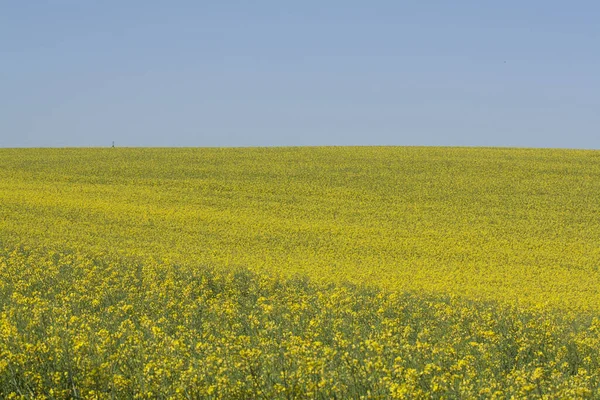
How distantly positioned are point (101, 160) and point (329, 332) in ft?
124

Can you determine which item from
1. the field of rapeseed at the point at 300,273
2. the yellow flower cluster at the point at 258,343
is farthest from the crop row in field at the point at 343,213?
the yellow flower cluster at the point at 258,343

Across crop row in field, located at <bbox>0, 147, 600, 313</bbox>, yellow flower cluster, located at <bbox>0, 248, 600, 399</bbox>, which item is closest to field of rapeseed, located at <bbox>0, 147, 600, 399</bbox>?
yellow flower cluster, located at <bbox>0, 248, 600, 399</bbox>

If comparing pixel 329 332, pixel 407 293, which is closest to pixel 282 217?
pixel 407 293

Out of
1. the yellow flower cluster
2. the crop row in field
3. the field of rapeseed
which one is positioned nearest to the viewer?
the yellow flower cluster

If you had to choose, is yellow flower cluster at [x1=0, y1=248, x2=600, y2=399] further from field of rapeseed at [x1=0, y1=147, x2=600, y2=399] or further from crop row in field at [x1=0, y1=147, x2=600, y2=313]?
crop row in field at [x1=0, y1=147, x2=600, y2=313]

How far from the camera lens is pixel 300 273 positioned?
18.6 meters

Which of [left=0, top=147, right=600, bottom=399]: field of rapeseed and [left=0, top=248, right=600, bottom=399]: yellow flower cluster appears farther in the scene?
[left=0, top=147, right=600, bottom=399]: field of rapeseed

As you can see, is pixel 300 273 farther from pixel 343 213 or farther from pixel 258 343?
pixel 343 213

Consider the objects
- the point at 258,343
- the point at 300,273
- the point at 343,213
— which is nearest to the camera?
the point at 258,343

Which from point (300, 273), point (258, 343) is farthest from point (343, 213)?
point (258, 343)

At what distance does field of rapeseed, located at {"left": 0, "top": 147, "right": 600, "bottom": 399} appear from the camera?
21.3 feet

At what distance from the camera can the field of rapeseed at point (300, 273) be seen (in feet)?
21.3

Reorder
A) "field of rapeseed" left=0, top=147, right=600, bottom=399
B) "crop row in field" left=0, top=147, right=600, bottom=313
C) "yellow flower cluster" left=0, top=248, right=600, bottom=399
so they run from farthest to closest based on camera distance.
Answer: "crop row in field" left=0, top=147, right=600, bottom=313
"field of rapeseed" left=0, top=147, right=600, bottom=399
"yellow flower cluster" left=0, top=248, right=600, bottom=399

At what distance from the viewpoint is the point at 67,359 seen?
6770 mm
